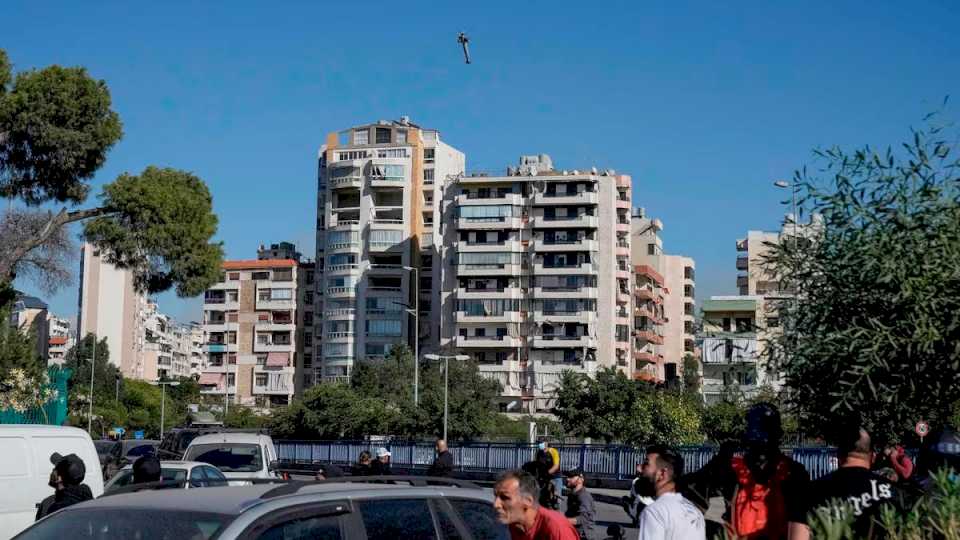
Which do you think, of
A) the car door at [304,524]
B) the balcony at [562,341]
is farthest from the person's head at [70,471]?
the balcony at [562,341]

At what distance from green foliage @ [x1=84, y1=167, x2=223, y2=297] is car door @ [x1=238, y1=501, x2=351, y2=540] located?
70.3 ft

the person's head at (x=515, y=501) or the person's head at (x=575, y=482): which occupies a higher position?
the person's head at (x=515, y=501)

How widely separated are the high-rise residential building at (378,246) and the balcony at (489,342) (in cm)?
619

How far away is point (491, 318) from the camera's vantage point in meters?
100

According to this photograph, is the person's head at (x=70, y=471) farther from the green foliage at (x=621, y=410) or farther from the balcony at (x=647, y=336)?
the balcony at (x=647, y=336)

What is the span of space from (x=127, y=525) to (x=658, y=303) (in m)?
114

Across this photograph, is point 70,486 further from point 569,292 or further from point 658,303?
point 658,303

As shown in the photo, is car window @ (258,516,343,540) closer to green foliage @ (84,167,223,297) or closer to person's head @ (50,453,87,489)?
person's head @ (50,453,87,489)

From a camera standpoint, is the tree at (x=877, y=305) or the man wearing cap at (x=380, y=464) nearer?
the tree at (x=877, y=305)

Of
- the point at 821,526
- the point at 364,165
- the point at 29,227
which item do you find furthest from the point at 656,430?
the point at 364,165

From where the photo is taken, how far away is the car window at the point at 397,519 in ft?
19.9

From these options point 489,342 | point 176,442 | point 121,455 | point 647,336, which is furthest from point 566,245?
point 176,442

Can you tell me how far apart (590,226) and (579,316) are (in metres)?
7.45

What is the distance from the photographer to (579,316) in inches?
3910
